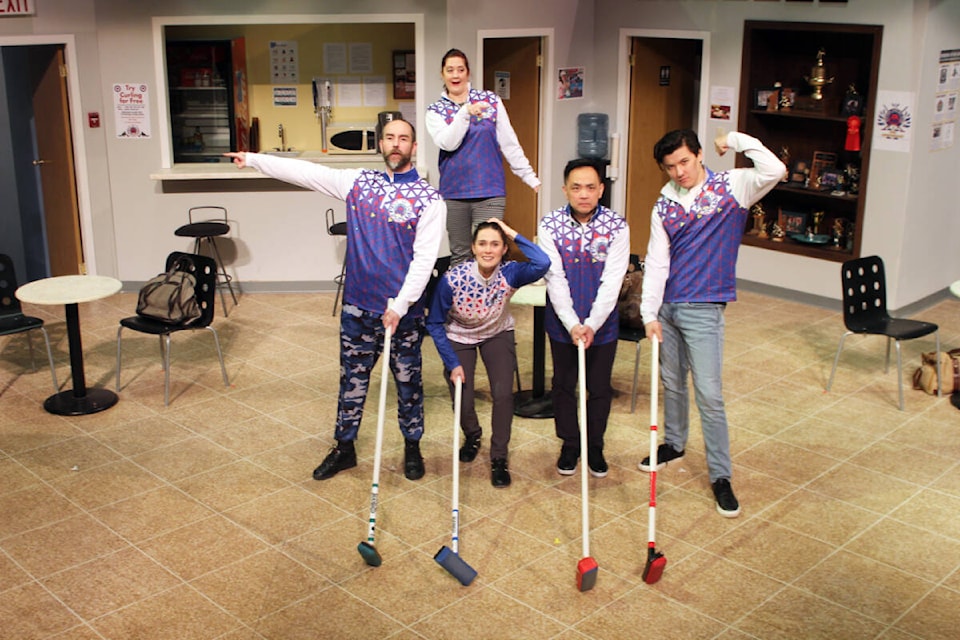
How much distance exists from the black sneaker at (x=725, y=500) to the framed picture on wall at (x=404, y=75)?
536 cm

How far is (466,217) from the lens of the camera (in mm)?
6227

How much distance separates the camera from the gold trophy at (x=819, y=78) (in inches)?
330

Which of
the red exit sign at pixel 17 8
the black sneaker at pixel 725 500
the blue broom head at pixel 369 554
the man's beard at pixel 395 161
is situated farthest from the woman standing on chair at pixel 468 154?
the red exit sign at pixel 17 8

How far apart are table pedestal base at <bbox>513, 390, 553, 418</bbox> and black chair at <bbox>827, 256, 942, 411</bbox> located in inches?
69.6

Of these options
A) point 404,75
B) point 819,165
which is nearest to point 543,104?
point 404,75

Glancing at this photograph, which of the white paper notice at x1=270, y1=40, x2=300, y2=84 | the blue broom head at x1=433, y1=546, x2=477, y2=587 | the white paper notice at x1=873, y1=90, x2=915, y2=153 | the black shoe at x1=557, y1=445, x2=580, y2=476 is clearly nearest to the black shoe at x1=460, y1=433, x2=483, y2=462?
the black shoe at x1=557, y1=445, x2=580, y2=476

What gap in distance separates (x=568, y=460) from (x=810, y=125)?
470cm

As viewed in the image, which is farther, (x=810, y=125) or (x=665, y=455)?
(x=810, y=125)

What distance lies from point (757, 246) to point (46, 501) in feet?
18.9

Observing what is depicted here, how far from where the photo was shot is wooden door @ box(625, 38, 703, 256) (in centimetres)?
940

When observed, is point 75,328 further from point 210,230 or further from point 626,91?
point 626,91

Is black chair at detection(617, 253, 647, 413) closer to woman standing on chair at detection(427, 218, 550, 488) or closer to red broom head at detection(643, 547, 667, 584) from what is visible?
woman standing on chair at detection(427, 218, 550, 488)

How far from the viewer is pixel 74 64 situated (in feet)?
27.2

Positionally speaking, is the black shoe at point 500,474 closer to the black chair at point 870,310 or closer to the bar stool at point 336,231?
the black chair at point 870,310
